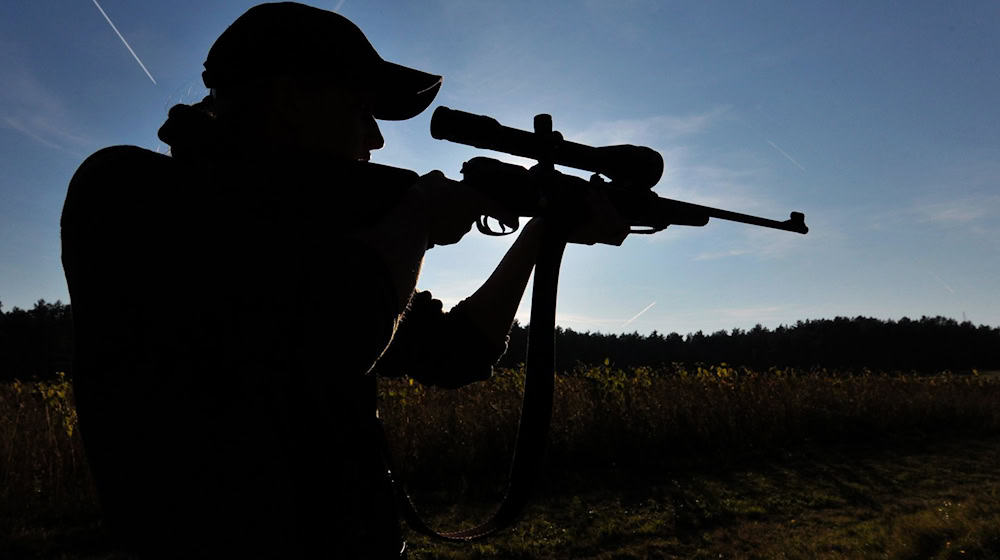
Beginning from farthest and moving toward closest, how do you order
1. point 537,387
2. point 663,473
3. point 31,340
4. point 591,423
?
point 31,340
point 591,423
point 663,473
point 537,387

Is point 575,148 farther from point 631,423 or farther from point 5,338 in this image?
point 5,338

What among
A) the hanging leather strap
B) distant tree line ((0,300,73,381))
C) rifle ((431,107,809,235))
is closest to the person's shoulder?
rifle ((431,107,809,235))

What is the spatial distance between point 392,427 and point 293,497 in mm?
8850

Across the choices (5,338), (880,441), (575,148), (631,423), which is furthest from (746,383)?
(5,338)

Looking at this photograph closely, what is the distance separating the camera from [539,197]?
2559mm

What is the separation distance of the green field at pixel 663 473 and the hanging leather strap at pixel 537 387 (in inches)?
172

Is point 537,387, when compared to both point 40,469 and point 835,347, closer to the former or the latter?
point 40,469

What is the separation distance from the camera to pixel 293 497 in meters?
1.37

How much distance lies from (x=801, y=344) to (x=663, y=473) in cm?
6988

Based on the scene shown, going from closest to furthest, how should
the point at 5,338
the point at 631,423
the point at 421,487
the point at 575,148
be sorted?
1. the point at 575,148
2. the point at 421,487
3. the point at 631,423
4. the point at 5,338

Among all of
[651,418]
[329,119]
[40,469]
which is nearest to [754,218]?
[329,119]

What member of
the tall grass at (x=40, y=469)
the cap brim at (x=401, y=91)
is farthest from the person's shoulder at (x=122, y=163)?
the tall grass at (x=40, y=469)

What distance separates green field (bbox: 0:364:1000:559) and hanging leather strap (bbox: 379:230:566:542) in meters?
4.37

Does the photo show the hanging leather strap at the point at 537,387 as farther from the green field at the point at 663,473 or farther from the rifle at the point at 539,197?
the green field at the point at 663,473
